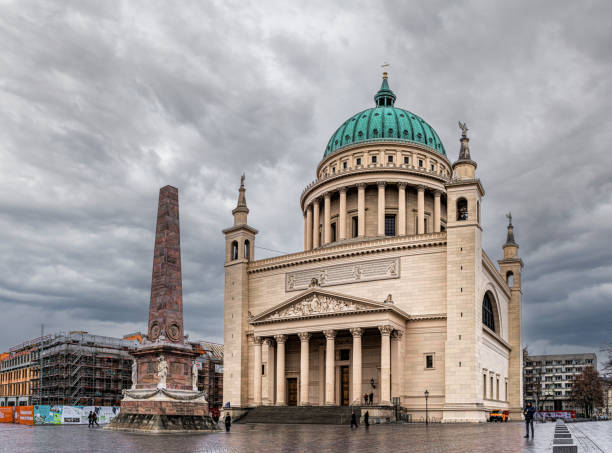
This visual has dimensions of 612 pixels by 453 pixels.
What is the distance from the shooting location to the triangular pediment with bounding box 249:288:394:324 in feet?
183

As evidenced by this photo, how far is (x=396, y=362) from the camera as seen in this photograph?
183 feet

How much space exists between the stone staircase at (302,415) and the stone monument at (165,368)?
17.5 meters

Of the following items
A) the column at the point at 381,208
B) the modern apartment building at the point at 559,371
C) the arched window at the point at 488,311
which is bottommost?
the modern apartment building at the point at 559,371

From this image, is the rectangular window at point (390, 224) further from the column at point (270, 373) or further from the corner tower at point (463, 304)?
the column at point (270, 373)

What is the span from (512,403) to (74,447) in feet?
188

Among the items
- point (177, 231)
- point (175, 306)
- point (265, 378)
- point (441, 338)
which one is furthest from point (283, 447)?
point (265, 378)

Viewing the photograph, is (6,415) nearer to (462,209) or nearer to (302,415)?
(302,415)

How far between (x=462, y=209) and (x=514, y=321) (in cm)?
2277

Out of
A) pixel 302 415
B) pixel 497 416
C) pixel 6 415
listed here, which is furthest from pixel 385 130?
pixel 6 415

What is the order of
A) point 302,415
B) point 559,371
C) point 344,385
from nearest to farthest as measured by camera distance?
point 302,415, point 344,385, point 559,371

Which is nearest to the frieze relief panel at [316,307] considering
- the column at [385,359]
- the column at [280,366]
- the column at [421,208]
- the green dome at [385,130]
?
the column at [280,366]

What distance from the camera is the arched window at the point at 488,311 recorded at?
62588mm

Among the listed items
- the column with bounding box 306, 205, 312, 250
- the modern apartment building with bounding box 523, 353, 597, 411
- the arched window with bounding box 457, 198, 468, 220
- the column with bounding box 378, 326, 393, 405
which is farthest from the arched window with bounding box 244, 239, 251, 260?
the modern apartment building with bounding box 523, 353, 597, 411

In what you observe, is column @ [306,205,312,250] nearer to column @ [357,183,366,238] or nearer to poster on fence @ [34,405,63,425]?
column @ [357,183,366,238]
